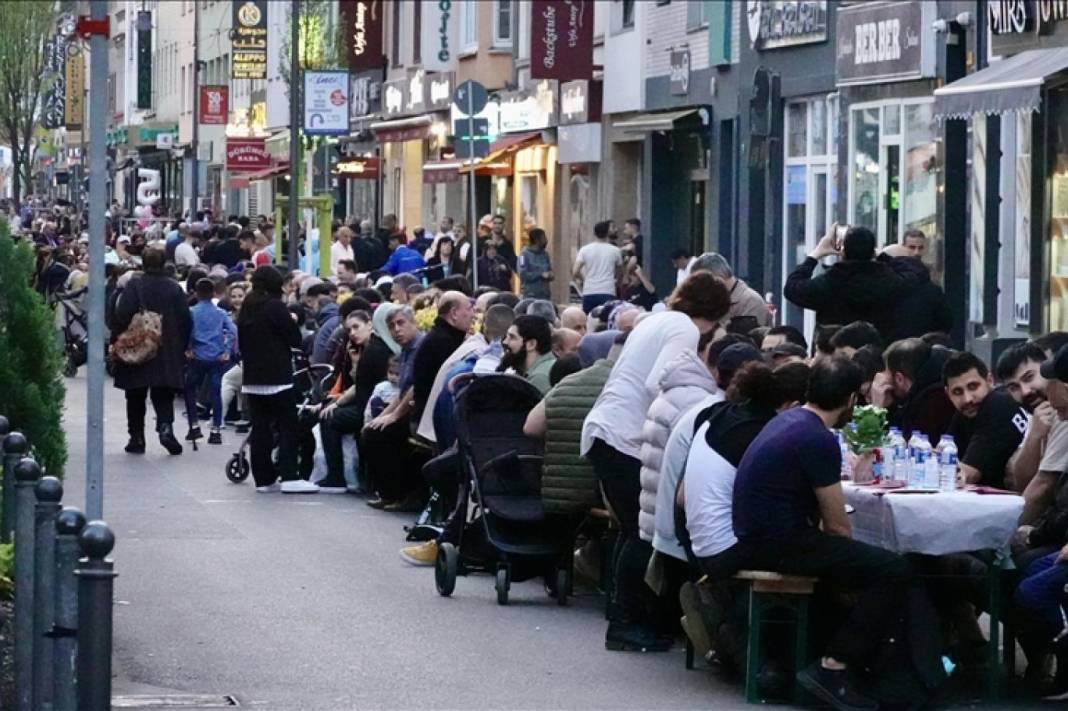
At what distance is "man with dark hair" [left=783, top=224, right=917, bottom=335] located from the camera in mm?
16312

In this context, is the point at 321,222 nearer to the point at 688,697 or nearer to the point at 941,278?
the point at 941,278

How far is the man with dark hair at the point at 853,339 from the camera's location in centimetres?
1341

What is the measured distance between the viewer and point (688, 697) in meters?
10.7

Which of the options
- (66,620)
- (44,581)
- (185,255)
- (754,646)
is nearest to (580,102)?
(185,255)

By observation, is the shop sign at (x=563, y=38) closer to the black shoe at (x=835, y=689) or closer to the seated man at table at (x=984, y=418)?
the seated man at table at (x=984, y=418)

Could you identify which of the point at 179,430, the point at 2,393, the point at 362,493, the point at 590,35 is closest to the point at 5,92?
the point at 590,35

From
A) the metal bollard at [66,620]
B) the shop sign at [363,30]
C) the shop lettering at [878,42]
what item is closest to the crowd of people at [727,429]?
the metal bollard at [66,620]

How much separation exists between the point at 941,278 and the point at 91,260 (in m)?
17.0

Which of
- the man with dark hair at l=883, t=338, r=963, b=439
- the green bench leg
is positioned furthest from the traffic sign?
the green bench leg

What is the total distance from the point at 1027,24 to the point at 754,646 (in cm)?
1325

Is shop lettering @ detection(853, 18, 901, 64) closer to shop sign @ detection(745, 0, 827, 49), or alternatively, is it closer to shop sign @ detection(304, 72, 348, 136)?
shop sign @ detection(745, 0, 827, 49)

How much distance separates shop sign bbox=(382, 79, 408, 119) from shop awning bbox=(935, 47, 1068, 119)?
34.0 m

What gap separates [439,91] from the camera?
5147 centimetres

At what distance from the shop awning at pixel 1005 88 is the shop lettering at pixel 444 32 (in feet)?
93.1
